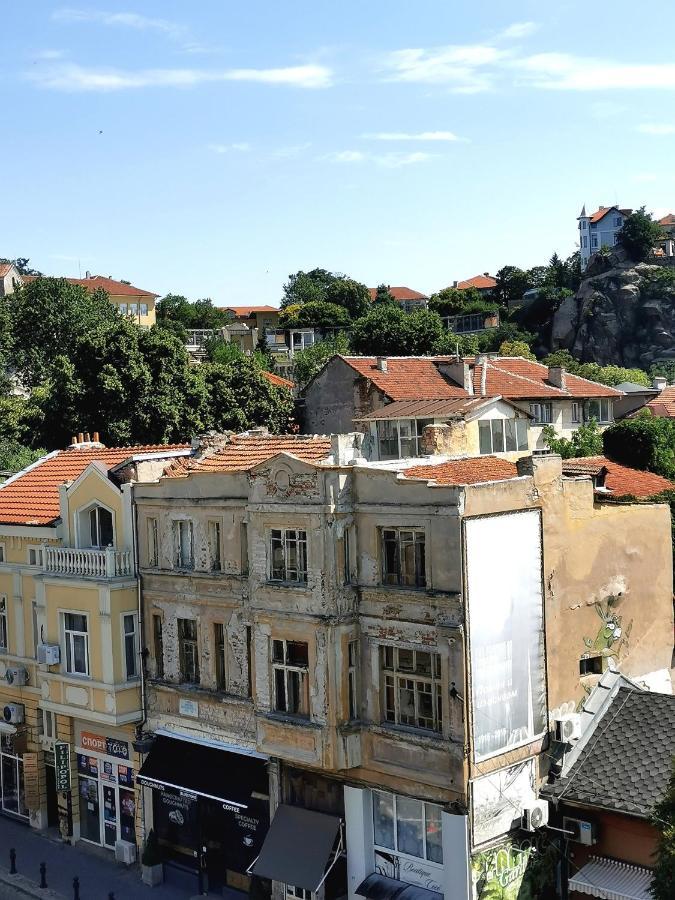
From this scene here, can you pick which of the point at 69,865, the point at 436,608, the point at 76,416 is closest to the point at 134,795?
the point at 69,865

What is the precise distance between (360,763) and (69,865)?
29.4 feet

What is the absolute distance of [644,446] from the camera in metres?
38.1

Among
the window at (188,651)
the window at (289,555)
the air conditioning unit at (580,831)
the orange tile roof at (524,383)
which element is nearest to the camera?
the air conditioning unit at (580,831)

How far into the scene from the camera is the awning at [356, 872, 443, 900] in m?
20.0

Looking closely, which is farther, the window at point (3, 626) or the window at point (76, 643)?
the window at point (3, 626)

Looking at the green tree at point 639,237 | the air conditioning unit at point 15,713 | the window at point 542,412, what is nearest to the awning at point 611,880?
the air conditioning unit at point 15,713

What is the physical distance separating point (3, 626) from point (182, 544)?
7240 millimetres

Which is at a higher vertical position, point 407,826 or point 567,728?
point 567,728

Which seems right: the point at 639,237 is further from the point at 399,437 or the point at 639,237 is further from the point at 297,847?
the point at 297,847

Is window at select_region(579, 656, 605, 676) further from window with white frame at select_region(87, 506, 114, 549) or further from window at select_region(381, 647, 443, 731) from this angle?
window with white frame at select_region(87, 506, 114, 549)

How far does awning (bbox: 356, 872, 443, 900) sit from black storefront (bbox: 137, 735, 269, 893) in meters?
2.78

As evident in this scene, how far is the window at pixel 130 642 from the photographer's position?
82.1ft

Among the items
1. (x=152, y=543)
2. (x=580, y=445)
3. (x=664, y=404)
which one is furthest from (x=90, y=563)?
(x=664, y=404)

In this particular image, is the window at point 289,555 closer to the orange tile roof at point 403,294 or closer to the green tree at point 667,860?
the green tree at point 667,860
